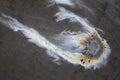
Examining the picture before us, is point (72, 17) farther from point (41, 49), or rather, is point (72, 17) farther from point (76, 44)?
point (41, 49)

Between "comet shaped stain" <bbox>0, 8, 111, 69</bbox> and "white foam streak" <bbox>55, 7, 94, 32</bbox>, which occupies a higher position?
"white foam streak" <bbox>55, 7, 94, 32</bbox>

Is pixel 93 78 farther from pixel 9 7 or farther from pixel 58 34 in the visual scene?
pixel 9 7

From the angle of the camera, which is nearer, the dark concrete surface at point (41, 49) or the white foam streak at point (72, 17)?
the dark concrete surface at point (41, 49)

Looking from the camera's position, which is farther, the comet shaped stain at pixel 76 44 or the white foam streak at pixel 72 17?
the white foam streak at pixel 72 17

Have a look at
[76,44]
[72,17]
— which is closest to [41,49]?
[76,44]

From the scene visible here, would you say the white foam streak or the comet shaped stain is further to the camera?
the white foam streak

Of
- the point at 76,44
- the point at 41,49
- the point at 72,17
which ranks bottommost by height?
the point at 41,49

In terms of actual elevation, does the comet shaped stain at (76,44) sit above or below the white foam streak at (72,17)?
below

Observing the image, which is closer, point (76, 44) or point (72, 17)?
point (76, 44)
